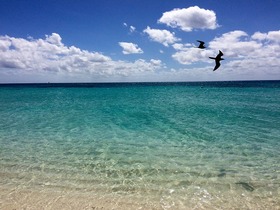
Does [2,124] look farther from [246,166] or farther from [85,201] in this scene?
[246,166]

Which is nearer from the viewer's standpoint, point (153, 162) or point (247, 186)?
point (247, 186)

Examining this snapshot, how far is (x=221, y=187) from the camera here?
29.0 feet

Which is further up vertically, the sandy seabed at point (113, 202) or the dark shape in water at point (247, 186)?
the dark shape in water at point (247, 186)

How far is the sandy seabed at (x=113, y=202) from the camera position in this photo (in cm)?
762

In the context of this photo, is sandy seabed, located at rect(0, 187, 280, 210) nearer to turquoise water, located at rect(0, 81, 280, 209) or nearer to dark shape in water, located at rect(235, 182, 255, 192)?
turquoise water, located at rect(0, 81, 280, 209)

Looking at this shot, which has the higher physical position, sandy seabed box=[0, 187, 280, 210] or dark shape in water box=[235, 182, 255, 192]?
dark shape in water box=[235, 182, 255, 192]

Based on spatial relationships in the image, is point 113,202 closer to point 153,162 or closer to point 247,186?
point 153,162

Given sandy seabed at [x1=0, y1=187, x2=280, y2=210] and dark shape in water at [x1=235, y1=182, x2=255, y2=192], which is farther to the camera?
dark shape in water at [x1=235, y1=182, x2=255, y2=192]

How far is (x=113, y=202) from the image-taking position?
792cm

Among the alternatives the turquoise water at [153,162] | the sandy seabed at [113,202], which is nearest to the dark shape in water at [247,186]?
the turquoise water at [153,162]

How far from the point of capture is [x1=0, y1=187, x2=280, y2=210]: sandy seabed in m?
7.62

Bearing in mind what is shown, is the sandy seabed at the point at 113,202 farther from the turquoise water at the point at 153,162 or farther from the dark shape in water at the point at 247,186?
the dark shape in water at the point at 247,186

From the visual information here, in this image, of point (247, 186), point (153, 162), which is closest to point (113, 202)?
point (153, 162)

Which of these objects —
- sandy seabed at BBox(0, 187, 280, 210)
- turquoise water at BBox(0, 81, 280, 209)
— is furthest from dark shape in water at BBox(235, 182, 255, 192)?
sandy seabed at BBox(0, 187, 280, 210)
